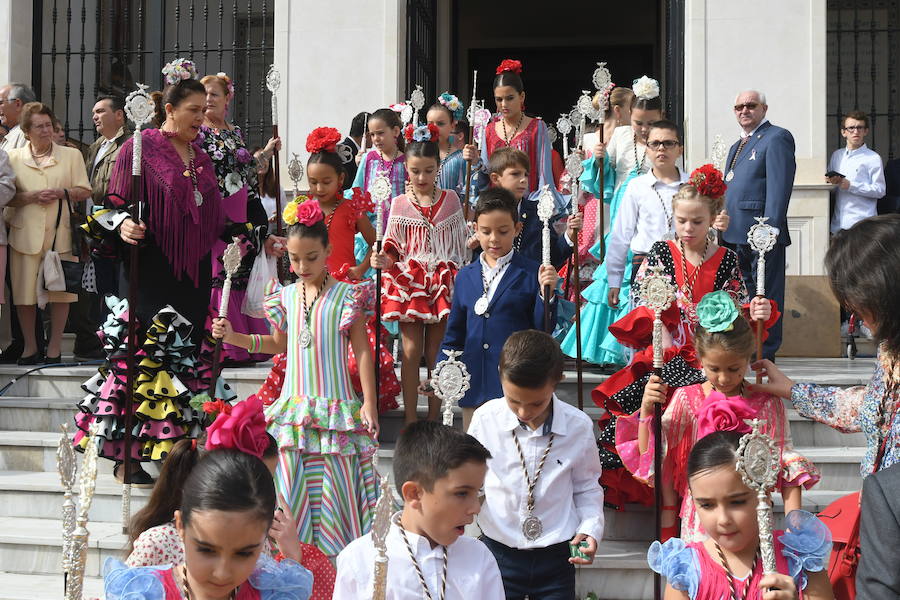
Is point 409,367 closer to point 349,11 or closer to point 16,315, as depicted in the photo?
point 16,315

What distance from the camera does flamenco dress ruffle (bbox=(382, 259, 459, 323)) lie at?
6.09 m

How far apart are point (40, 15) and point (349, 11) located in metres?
3.27

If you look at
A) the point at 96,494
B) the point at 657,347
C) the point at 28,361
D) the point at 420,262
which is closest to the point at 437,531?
the point at 657,347

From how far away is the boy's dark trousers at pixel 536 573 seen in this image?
3943 millimetres

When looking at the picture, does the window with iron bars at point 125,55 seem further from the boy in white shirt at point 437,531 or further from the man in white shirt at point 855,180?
the boy in white shirt at point 437,531

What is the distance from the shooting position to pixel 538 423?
3992 mm

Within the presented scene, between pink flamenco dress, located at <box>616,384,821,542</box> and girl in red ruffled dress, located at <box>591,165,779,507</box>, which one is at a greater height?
girl in red ruffled dress, located at <box>591,165,779,507</box>

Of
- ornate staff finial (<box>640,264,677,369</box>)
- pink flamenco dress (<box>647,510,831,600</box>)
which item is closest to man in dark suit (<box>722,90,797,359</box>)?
ornate staff finial (<box>640,264,677,369</box>)

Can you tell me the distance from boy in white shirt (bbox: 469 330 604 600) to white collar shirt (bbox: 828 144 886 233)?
22.4 ft

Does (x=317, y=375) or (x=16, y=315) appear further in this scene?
(x=16, y=315)

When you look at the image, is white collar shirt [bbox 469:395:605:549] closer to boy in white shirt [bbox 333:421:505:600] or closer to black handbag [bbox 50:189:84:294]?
boy in white shirt [bbox 333:421:505:600]

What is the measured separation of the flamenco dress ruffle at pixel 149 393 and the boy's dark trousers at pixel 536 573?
206 cm

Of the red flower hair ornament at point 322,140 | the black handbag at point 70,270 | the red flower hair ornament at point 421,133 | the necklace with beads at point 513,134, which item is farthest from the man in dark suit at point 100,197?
the necklace with beads at point 513,134

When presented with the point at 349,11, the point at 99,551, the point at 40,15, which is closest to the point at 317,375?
the point at 99,551
